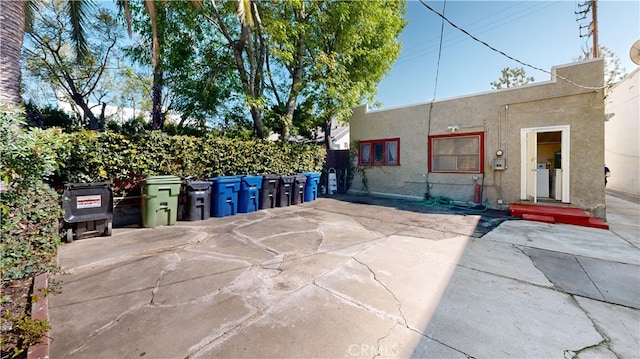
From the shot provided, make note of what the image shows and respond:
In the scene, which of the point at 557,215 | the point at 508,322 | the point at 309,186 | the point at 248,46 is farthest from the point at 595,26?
the point at 508,322

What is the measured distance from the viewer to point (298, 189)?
8305 millimetres

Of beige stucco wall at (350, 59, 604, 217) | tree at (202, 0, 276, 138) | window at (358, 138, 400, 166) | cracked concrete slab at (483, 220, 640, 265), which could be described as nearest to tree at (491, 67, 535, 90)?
beige stucco wall at (350, 59, 604, 217)

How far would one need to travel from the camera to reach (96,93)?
11961mm

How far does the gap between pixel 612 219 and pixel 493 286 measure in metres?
7.18

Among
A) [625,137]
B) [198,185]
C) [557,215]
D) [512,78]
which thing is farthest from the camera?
[512,78]

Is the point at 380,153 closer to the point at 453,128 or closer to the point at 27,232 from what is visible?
the point at 453,128

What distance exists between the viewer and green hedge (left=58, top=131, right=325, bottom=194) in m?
4.39

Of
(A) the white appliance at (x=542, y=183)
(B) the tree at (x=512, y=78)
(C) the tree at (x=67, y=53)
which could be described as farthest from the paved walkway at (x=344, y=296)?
(B) the tree at (x=512, y=78)

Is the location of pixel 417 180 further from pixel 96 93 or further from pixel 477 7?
pixel 96 93

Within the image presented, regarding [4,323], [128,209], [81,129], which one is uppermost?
[81,129]

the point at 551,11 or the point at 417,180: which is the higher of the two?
the point at 551,11

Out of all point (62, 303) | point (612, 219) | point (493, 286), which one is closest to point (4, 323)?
point (62, 303)

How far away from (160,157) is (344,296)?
17.4ft

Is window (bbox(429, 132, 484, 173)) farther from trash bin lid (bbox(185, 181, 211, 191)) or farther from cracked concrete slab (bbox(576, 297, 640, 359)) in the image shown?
trash bin lid (bbox(185, 181, 211, 191))
